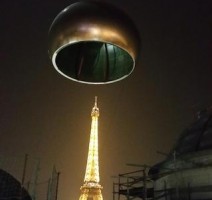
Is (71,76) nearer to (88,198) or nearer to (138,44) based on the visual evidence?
(138,44)

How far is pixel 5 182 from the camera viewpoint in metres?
24.1

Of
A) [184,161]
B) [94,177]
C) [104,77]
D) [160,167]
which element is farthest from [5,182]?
[94,177]

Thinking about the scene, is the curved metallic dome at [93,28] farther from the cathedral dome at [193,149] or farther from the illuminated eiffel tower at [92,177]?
the illuminated eiffel tower at [92,177]

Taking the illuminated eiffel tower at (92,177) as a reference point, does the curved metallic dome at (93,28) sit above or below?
below

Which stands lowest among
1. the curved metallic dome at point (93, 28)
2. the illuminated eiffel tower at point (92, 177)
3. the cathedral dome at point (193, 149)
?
the curved metallic dome at point (93, 28)

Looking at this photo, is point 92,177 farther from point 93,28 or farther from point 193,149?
point 93,28

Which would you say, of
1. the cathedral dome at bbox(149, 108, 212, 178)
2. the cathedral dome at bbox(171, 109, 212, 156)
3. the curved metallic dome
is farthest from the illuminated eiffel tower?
the curved metallic dome

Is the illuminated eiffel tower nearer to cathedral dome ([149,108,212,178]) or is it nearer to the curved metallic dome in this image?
cathedral dome ([149,108,212,178])

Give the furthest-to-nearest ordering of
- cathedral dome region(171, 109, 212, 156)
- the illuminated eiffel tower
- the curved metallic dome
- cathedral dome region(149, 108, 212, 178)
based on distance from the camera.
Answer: the illuminated eiffel tower, cathedral dome region(171, 109, 212, 156), cathedral dome region(149, 108, 212, 178), the curved metallic dome

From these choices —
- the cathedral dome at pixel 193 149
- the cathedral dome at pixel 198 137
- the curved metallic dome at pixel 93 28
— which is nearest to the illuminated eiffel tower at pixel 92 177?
the cathedral dome at pixel 193 149

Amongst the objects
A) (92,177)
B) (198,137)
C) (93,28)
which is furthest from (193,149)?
(92,177)

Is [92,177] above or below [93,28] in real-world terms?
above

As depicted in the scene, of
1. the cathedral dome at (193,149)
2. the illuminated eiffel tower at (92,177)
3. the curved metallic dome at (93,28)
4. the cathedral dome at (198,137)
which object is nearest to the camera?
the curved metallic dome at (93,28)

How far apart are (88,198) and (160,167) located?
41977 millimetres
